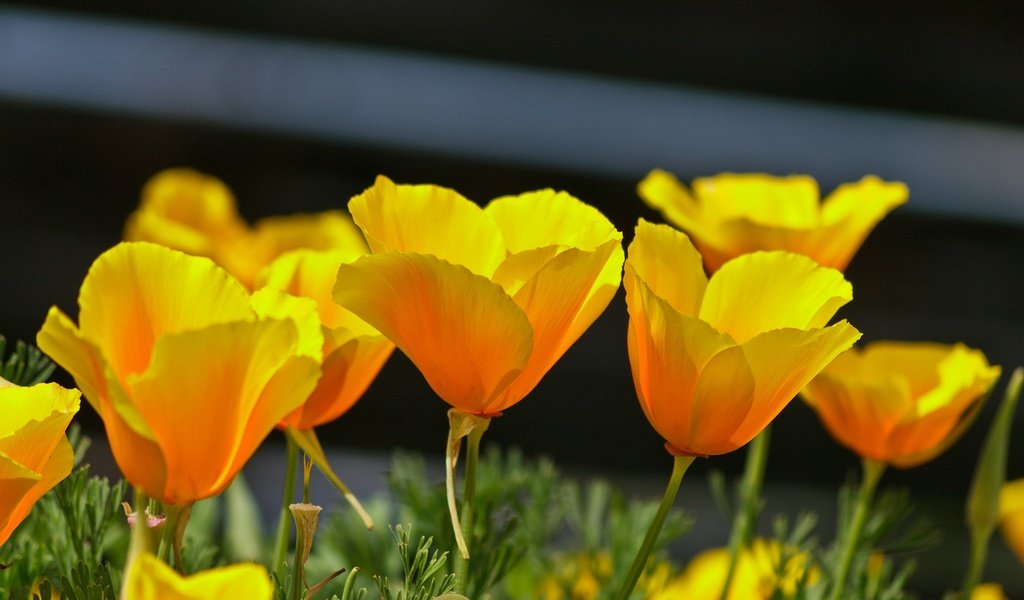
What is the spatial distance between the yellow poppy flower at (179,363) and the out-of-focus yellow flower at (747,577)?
0.66 ft

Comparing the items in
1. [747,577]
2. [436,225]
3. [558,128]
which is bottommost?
[747,577]

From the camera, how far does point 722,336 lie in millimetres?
279

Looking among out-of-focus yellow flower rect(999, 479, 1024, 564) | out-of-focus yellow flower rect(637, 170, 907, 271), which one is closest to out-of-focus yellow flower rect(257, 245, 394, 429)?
out-of-focus yellow flower rect(637, 170, 907, 271)

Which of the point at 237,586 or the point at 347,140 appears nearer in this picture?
the point at 237,586

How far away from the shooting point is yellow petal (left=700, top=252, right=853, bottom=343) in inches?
11.8

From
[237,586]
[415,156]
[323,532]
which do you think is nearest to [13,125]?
[415,156]

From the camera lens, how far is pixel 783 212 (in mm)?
501

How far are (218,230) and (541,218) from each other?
1.30 ft

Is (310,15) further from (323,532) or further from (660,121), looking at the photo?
(323,532)

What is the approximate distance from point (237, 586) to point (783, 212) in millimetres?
340

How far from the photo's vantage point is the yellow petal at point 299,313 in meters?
0.25

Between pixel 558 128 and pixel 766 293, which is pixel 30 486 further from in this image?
pixel 558 128

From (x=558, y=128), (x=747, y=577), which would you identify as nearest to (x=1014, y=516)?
(x=747, y=577)

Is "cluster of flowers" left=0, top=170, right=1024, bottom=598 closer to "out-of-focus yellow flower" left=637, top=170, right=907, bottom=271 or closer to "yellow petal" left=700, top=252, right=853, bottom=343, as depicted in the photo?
"yellow petal" left=700, top=252, right=853, bottom=343
